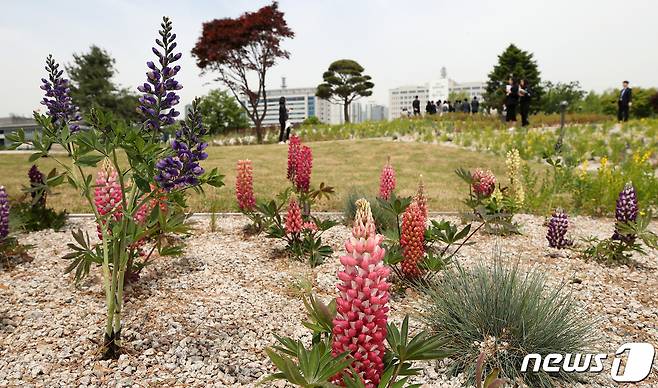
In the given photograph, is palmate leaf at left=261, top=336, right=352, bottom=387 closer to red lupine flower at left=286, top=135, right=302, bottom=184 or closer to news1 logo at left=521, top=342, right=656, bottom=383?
news1 logo at left=521, top=342, right=656, bottom=383

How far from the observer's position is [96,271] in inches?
141

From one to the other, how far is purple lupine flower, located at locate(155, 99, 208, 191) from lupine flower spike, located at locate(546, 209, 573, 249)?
3.72 metres

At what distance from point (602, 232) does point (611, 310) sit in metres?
2.62

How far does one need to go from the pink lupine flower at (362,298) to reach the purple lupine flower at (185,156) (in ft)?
3.54

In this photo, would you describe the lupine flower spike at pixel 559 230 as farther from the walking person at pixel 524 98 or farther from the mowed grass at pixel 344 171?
the walking person at pixel 524 98

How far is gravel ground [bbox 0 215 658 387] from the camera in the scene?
2.33 meters

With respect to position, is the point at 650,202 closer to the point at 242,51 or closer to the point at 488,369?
the point at 488,369

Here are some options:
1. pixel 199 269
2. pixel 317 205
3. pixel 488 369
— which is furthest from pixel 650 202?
pixel 199 269

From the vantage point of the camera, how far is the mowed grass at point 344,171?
6941 millimetres

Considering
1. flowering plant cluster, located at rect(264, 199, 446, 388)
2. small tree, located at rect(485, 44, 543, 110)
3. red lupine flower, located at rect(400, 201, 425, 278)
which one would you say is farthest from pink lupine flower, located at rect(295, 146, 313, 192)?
small tree, located at rect(485, 44, 543, 110)

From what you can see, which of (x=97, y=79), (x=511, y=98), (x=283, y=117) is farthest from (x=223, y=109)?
(x=511, y=98)

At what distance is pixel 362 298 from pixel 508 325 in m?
1.45

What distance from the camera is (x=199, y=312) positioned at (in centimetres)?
296

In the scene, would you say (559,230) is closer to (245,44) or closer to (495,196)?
(495,196)
